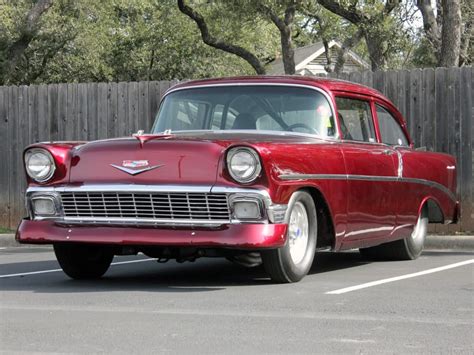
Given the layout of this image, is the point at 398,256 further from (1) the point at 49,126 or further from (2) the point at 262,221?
(1) the point at 49,126

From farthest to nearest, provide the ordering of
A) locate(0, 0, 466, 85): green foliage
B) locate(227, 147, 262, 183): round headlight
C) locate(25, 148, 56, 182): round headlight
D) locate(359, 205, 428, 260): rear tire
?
1. locate(0, 0, 466, 85): green foliage
2. locate(359, 205, 428, 260): rear tire
3. locate(25, 148, 56, 182): round headlight
4. locate(227, 147, 262, 183): round headlight

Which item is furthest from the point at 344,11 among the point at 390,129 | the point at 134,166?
the point at 134,166

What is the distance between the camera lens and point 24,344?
5.46 m

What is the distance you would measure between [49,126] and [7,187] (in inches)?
45.1

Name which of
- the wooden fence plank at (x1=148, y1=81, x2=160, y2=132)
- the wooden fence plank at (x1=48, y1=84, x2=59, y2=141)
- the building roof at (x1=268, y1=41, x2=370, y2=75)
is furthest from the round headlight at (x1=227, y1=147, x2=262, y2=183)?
the building roof at (x1=268, y1=41, x2=370, y2=75)

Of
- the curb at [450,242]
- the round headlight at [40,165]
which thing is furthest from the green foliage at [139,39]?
the round headlight at [40,165]

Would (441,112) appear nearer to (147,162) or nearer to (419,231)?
(419,231)

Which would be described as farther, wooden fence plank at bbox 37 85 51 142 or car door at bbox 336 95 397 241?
wooden fence plank at bbox 37 85 51 142

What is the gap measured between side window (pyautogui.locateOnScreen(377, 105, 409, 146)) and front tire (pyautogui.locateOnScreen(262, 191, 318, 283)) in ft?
6.74

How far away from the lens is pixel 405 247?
10172 mm

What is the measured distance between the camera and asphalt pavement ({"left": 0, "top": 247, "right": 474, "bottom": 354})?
17.7ft

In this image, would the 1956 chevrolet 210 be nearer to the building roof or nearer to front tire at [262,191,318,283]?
front tire at [262,191,318,283]

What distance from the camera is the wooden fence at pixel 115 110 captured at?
524 inches

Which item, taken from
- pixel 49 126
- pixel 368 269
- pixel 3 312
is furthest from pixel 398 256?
pixel 49 126
